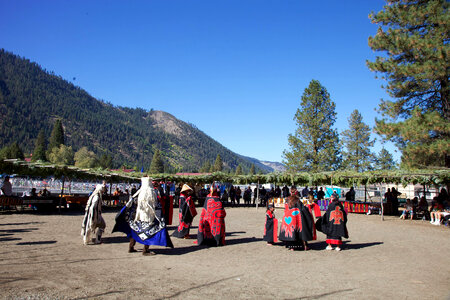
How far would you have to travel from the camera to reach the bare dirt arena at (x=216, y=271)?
5.04 metres

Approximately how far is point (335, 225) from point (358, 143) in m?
38.5

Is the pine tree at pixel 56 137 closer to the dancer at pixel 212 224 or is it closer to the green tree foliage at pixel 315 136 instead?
the green tree foliage at pixel 315 136

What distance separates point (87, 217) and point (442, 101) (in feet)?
68.0

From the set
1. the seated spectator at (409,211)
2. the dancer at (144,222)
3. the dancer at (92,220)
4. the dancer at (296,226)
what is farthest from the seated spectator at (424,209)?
the dancer at (92,220)

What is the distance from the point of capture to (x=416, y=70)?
18.8 metres

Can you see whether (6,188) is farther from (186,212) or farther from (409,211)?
(409,211)

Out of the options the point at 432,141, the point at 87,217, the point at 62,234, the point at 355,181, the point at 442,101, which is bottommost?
the point at 62,234

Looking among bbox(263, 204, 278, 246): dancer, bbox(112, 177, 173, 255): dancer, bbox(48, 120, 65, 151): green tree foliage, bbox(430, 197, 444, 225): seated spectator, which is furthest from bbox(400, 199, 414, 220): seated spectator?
bbox(48, 120, 65, 151): green tree foliage

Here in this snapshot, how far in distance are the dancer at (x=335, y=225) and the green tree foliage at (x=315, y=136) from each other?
27.4 metres

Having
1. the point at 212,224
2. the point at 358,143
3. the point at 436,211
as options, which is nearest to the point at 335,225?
the point at 212,224

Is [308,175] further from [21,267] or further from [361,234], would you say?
[21,267]

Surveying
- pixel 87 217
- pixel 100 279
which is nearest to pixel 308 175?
pixel 87 217

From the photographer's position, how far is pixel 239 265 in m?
7.08

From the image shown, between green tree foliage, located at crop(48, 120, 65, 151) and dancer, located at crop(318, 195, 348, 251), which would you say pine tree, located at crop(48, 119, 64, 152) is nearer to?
green tree foliage, located at crop(48, 120, 65, 151)
